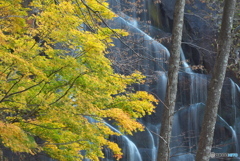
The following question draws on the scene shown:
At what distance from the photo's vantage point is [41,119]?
650cm

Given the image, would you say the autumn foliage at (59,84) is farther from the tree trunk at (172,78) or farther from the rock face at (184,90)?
the rock face at (184,90)

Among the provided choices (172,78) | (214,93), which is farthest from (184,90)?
(214,93)

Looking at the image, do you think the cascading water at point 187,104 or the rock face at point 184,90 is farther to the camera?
the cascading water at point 187,104

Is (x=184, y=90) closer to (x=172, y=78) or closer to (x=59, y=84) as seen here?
(x=172, y=78)

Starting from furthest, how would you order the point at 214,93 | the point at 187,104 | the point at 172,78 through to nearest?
the point at 187,104
the point at 172,78
the point at 214,93

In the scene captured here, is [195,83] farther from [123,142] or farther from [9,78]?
[9,78]

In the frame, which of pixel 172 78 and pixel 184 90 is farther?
pixel 184 90

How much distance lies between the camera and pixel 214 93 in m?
6.29

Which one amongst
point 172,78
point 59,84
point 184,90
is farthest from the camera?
point 184,90

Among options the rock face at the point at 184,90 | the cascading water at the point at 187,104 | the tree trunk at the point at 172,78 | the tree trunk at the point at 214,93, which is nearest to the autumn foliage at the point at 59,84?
the tree trunk at the point at 172,78

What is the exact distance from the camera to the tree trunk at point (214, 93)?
6.24 m

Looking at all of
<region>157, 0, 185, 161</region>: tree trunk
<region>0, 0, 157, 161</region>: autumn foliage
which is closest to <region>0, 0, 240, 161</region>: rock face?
<region>157, 0, 185, 161</region>: tree trunk

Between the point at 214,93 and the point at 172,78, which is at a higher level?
the point at 172,78

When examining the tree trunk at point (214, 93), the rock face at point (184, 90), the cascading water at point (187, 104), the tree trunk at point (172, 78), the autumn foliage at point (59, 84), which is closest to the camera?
the autumn foliage at point (59, 84)
